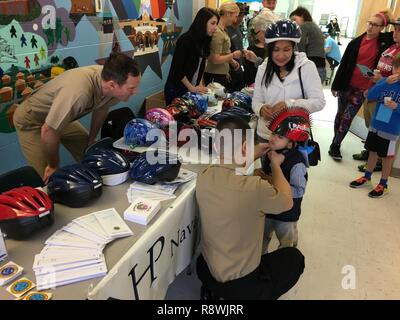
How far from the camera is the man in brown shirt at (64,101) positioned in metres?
1.75

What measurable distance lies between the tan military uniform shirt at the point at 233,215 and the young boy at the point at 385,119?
1978mm

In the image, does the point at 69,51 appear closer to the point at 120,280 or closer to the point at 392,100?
the point at 120,280

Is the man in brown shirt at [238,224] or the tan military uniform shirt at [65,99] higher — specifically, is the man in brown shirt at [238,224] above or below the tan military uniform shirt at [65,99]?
below

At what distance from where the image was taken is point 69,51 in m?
2.61

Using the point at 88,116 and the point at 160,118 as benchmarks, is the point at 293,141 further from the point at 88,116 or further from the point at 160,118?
the point at 88,116

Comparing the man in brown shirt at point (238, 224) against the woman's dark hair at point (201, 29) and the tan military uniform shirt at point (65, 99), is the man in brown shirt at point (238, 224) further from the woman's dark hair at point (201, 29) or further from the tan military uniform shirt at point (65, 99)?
the woman's dark hair at point (201, 29)

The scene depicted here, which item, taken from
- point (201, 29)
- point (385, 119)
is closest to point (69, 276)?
point (201, 29)

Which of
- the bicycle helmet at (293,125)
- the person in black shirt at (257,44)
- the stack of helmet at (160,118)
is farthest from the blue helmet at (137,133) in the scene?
the person in black shirt at (257,44)

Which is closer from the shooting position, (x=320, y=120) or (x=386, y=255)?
(x=386, y=255)

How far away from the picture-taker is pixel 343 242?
2.45m

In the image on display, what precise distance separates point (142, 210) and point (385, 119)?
7.84 ft

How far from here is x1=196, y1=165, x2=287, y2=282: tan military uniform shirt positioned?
129cm
